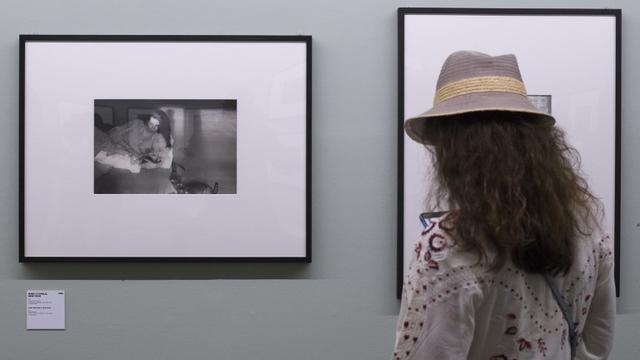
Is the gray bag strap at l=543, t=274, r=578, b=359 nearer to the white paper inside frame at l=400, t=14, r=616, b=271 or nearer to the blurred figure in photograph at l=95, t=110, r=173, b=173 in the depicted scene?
the white paper inside frame at l=400, t=14, r=616, b=271

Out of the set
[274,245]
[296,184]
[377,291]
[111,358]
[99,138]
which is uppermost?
[99,138]

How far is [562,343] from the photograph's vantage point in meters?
0.85

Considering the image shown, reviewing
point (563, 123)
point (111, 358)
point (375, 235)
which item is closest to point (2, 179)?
point (111, 358)

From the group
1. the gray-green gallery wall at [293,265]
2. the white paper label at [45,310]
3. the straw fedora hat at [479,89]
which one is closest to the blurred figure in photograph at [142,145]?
the gray-green gallery wall at [293,265]

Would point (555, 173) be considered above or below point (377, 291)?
above

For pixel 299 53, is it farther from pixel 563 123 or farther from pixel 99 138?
pixel 563 123

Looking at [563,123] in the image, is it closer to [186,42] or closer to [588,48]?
[588,48]

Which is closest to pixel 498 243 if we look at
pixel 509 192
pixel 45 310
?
pixel 509 192

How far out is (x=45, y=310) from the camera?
5.08 ft

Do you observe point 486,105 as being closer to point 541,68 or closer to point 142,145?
point 541,68

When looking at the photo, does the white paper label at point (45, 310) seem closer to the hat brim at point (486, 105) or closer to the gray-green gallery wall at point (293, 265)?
the gray-green gallery wall at point (293, 265)

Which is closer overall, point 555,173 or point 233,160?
point 555,173

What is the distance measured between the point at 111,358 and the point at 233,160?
2.08 feet

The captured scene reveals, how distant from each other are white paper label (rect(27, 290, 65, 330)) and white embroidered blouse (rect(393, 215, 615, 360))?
1.08m
